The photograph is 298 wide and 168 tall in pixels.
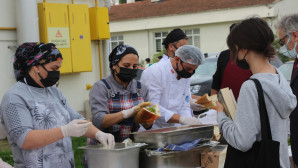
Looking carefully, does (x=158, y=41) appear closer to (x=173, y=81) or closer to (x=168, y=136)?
(x=173, y=81)

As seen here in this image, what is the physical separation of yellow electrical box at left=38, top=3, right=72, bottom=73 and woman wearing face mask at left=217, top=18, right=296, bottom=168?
17.5 feet

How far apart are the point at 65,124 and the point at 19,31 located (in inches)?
181

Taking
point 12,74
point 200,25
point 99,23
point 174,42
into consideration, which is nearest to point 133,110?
point 174,42

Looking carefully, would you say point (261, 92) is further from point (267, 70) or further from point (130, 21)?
point (130, 21)

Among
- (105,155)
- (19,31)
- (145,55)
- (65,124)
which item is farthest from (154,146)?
(145,55)

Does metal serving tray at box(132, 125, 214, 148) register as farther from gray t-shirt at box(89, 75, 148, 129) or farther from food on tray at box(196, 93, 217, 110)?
food on tray at box(196, 93, 217, 110)

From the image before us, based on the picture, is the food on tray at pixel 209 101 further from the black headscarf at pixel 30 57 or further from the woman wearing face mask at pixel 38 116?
the black headscarf at pixel 30 57

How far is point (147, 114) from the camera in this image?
3.04 meters

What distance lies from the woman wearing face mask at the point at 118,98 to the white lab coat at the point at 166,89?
450mm

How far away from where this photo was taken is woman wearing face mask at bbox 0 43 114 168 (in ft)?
8.16

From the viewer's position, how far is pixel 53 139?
2529mm

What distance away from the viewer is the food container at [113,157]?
8.70 ft

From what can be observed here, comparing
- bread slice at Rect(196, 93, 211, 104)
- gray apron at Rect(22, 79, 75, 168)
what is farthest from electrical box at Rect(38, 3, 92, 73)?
gray apron at Rect(22, 79, 75, 168)

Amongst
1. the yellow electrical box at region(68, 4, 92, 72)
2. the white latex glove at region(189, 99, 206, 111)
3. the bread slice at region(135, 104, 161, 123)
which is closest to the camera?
the bread slice at region(135, 104, 161, 123)
